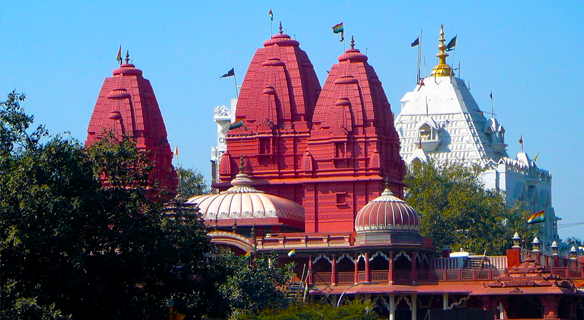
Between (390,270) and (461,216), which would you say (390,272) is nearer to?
(390,270)

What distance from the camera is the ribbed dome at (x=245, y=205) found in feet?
241

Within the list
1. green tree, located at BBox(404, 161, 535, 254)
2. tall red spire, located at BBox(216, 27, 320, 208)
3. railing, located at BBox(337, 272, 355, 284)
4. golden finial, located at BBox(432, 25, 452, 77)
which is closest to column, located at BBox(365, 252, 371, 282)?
railing, located at BBox(337, 272, 355, 284)

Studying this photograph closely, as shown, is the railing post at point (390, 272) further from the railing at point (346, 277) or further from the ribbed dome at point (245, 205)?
the ribbed dome at point (245, 205)

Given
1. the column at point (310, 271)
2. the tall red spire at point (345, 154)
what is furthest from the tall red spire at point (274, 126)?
the column at point (310, 271)

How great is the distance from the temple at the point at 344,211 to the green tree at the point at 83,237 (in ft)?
46.4

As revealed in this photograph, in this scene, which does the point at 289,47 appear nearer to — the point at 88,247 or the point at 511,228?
the point at 511,228

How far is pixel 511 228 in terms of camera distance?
92.1m

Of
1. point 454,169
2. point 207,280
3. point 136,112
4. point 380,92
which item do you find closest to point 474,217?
point 454,169

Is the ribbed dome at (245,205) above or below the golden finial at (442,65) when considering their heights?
below

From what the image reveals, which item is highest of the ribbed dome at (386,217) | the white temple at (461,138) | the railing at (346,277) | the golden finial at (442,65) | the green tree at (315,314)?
the golden finial at (442,65)

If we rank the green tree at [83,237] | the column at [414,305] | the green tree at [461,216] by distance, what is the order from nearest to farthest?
the green tree at [83,237] < the column at [414,305] < the green tree at [461,216]

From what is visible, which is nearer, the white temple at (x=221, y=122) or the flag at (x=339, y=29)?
the flag at (x=339, y=29)

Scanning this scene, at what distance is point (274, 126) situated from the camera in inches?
3127

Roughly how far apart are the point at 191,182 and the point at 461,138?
76.4 ft
